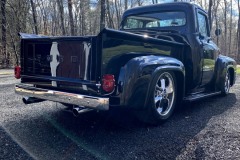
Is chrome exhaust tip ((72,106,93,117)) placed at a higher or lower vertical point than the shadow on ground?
higher

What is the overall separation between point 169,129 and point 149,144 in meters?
0.68

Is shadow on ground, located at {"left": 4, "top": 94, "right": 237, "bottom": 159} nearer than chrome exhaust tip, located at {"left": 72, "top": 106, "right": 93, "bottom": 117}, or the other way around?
shadow on ground, located at {"left": 4, "top": 94, "right": 237, "bottom": 159}

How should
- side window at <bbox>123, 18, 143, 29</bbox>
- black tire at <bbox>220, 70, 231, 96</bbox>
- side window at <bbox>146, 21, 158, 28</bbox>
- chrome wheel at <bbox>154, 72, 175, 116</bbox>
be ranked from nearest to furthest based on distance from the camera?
chrome wheel at <bbox>154, 72, 175, 116</bbox>, side window at <bbox>146, 21, 158, 28</bbox>, side window at <bbox>123, 18, 143, 29</bbox>, black tire at <bbox>220, 70, 231, 96</bbox>

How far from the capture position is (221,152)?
2.95 metres

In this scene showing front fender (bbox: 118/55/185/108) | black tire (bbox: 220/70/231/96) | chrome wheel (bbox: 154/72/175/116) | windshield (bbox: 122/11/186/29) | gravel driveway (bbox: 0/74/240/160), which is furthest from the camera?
black tire (bbox: 220/70/231/96)

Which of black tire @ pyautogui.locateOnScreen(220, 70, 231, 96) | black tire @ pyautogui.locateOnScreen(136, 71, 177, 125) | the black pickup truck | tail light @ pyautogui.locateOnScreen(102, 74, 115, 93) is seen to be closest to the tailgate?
the black pickup truck

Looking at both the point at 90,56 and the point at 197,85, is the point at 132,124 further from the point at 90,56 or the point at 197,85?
the point at 197,85

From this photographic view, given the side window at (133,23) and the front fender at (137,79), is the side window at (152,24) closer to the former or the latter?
the side window at (133,23)

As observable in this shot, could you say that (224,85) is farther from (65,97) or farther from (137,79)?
(65,97)

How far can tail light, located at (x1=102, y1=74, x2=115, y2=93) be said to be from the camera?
10.6ft

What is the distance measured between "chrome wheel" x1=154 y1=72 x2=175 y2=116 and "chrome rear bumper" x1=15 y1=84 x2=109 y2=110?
1074 mm

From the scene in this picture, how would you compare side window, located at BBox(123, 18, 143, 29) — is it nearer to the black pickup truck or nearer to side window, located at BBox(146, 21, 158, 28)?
side window, located at BBox(146, 21, 158, 28)

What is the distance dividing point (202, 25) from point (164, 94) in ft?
7.30

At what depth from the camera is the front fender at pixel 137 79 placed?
3289 mm
